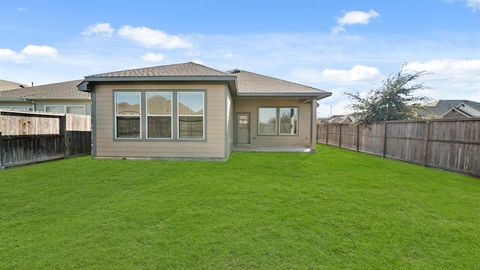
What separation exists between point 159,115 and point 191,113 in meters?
1.20

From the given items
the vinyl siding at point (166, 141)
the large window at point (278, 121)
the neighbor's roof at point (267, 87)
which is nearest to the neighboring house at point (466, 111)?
the large window at point (278, 121)

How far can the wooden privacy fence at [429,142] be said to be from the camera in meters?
7.91

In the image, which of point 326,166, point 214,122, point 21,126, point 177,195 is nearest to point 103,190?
point 177,195

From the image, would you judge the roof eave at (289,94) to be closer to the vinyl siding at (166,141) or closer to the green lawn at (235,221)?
the vinyl siding at (166,141)

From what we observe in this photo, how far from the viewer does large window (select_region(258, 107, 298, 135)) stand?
15250 mm

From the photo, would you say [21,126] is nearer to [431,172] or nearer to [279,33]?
[279,33]

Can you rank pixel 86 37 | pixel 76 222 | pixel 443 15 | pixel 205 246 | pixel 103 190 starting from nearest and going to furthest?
1. pixel 205 246
2. pixel 76 222
3. pixel 103 190
4. pixel 443 15
5. pixel 86 37

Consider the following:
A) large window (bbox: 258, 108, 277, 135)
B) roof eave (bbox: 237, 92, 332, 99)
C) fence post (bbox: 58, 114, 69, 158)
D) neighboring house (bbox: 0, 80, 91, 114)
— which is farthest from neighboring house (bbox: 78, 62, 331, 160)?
neighboring house (bbox: 0, 80, 91, 114)

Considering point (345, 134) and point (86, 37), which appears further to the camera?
point (345, 134)

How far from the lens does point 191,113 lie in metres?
9.90

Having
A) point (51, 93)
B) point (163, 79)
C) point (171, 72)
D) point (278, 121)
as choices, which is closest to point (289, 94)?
point (278, 121)

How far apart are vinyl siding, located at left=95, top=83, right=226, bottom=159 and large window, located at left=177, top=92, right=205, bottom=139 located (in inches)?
7.5

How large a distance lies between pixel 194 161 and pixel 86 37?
33.2 ft

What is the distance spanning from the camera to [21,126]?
891cm
